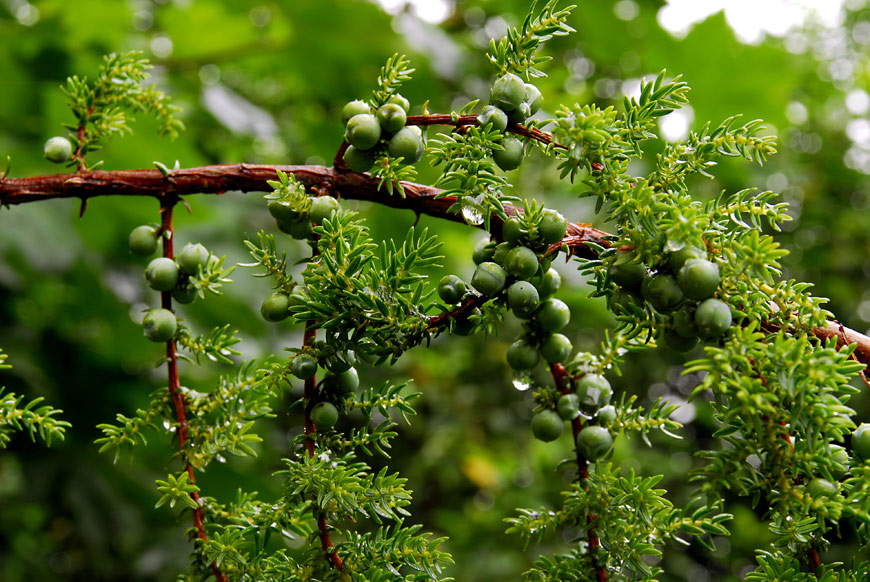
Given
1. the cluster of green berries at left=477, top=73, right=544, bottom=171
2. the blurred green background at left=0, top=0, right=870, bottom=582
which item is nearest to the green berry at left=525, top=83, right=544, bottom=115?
the cluster of green berries at left=477, top=73, right=544, bottom=171

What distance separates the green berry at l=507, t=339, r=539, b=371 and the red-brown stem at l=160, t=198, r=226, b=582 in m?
0.23

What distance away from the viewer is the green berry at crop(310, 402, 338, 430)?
49 centimetres

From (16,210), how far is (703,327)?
1.47 m

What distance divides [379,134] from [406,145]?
0.8 inches

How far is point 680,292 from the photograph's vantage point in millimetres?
433

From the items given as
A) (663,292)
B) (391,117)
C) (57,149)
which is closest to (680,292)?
(663,292)

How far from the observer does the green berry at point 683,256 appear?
0.42 meters

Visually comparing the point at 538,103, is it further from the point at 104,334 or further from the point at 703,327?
the point at 104,334

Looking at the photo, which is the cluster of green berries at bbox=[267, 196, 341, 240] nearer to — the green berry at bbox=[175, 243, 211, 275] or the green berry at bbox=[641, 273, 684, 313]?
the green berry at bbox=[175, 243, 211, 275]

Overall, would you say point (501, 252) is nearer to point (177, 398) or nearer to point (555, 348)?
point (555, 348)

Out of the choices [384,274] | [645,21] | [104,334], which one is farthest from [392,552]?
[645,21]

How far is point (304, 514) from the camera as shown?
47 centimetres

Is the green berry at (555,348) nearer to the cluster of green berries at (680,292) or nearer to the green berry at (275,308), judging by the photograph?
the cluster of green berries at (680,292)

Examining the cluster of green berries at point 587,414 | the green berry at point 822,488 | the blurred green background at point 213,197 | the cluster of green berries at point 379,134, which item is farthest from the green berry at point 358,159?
the blurred green background at point 213,197
